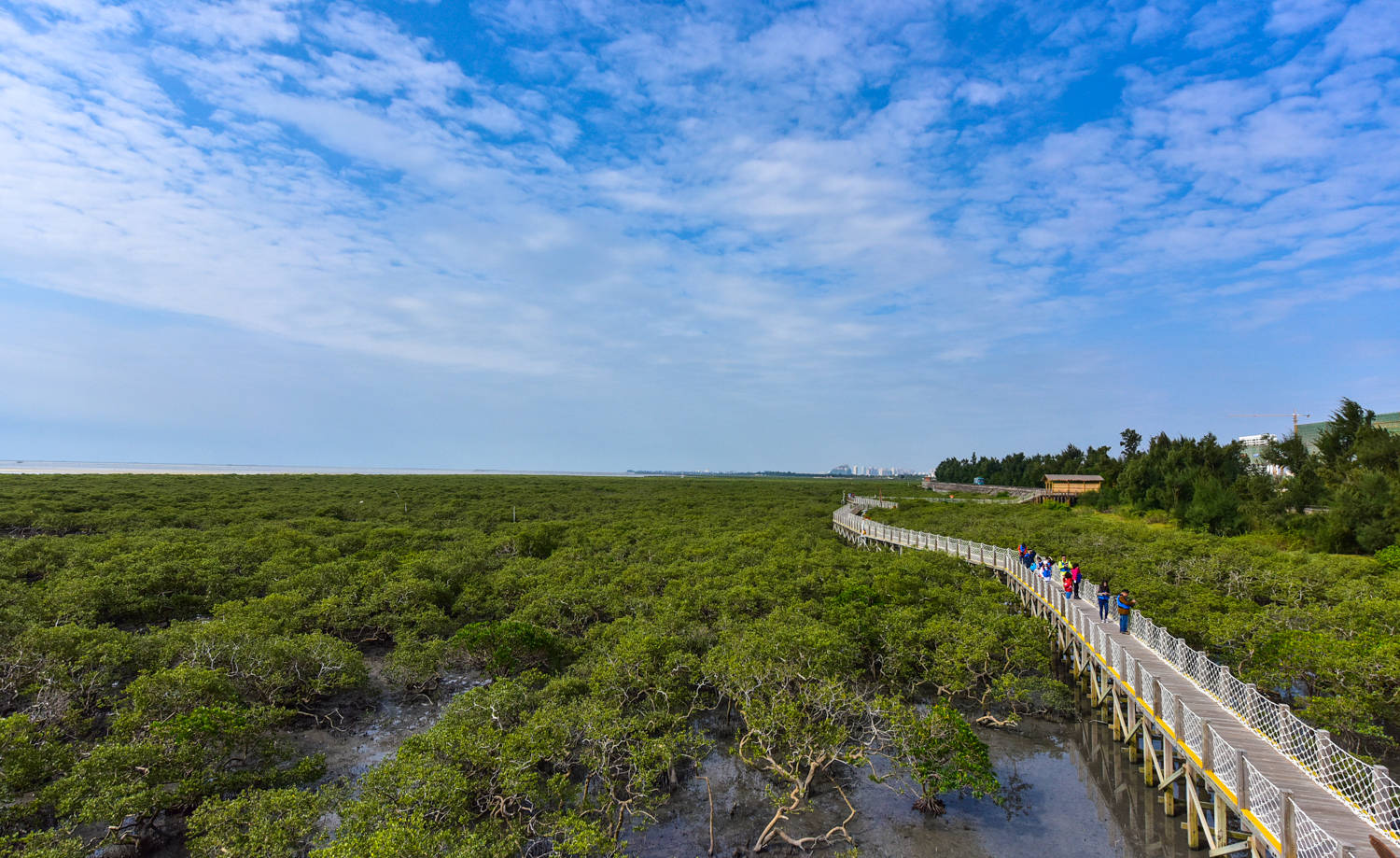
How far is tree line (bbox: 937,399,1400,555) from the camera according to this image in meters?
30.6

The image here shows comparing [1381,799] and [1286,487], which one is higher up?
A: [1286,487]

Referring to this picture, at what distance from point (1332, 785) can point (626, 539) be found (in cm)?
2978

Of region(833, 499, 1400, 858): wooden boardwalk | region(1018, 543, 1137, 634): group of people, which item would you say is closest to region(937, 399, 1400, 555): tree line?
region(1018, 543, 1137, 634): group of people

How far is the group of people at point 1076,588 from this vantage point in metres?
17.0

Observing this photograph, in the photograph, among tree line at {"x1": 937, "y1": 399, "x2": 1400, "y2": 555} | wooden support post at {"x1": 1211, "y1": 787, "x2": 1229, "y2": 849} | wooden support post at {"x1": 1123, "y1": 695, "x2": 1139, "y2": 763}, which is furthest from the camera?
tree line at {"x1": 937, "y1": 399, "x2": 1400, "y2": 555}

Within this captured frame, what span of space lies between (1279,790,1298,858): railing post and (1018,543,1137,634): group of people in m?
9.05

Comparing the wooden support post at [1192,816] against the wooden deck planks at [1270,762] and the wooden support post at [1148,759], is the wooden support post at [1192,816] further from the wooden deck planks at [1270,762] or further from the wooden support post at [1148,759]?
the wooden support post at [1148,759]

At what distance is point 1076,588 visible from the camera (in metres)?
21.4

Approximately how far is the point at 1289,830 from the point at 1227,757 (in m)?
2.00

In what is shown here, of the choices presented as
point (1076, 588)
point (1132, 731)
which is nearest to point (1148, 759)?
point (1132, 731)

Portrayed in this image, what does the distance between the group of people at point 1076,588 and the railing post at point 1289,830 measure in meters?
9.05

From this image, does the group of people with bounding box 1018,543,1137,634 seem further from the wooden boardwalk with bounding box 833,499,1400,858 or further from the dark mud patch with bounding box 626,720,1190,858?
the dark mud patch with bounding box 626,720,1190,858

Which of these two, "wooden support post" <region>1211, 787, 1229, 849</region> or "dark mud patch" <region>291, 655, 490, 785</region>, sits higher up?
"wooden support post" <region>1211, 787, 1229, 849</region>

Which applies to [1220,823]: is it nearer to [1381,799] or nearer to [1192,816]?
[1192,816]
